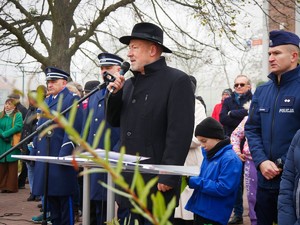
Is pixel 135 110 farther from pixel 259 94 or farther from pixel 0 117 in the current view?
pixel 0 117

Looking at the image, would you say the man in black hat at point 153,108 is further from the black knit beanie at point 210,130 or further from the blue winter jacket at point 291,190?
the black knit beanie at point 210,130

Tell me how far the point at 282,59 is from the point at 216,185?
4.00 feet

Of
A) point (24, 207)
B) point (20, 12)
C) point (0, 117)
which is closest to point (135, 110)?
point (24, 207)

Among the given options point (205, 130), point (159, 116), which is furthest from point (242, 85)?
point (159, 116)

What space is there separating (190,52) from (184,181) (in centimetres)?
1222

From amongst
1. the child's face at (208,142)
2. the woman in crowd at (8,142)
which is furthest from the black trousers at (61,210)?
the woman in crowd at (8,142)

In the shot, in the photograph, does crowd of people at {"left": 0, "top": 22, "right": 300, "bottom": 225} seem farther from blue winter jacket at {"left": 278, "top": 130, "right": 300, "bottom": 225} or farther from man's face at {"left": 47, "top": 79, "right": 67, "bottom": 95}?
man's face at {"left": 47, "top": 79, "right": 67, "bottom": 95}

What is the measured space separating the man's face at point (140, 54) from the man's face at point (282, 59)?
865 millimetres

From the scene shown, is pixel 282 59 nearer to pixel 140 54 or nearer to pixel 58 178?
pixel 140 54

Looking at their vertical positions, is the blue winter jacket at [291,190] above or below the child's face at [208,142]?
below

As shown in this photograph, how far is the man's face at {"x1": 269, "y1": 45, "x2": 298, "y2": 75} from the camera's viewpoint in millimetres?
3486

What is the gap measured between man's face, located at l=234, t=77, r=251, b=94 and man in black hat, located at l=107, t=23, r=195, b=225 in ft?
11.3

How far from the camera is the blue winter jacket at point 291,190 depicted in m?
2.88

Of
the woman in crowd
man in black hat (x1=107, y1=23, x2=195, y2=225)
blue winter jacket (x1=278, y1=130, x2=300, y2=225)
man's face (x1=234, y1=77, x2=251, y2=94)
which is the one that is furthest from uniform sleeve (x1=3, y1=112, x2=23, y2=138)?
blue winter jacket (x1=278, y1=130, x2=300, y2=225)
